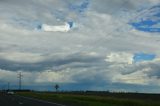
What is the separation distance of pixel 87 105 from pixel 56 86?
7502cm

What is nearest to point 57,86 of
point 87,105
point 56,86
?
point 56,86

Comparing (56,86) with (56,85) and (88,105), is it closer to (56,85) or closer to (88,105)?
(56,85)

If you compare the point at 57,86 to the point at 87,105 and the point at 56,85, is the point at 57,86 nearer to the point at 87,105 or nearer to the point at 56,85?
the point at 56,85

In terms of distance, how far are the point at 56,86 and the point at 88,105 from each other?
75.0 meters

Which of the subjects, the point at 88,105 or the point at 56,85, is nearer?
the point at 88,105

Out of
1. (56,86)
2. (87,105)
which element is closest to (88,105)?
(87,105)

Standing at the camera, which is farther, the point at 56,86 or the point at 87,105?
the point at 56,86

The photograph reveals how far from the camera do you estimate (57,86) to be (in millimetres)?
116125

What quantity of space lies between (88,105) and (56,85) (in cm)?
7514

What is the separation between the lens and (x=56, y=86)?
4557 inches

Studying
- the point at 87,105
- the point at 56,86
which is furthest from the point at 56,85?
the point at 87,105

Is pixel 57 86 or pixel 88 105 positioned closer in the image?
pixel 88 105

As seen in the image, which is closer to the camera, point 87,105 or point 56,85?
point 87,105

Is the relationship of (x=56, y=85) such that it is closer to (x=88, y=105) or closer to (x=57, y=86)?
(x=57, y=86)
